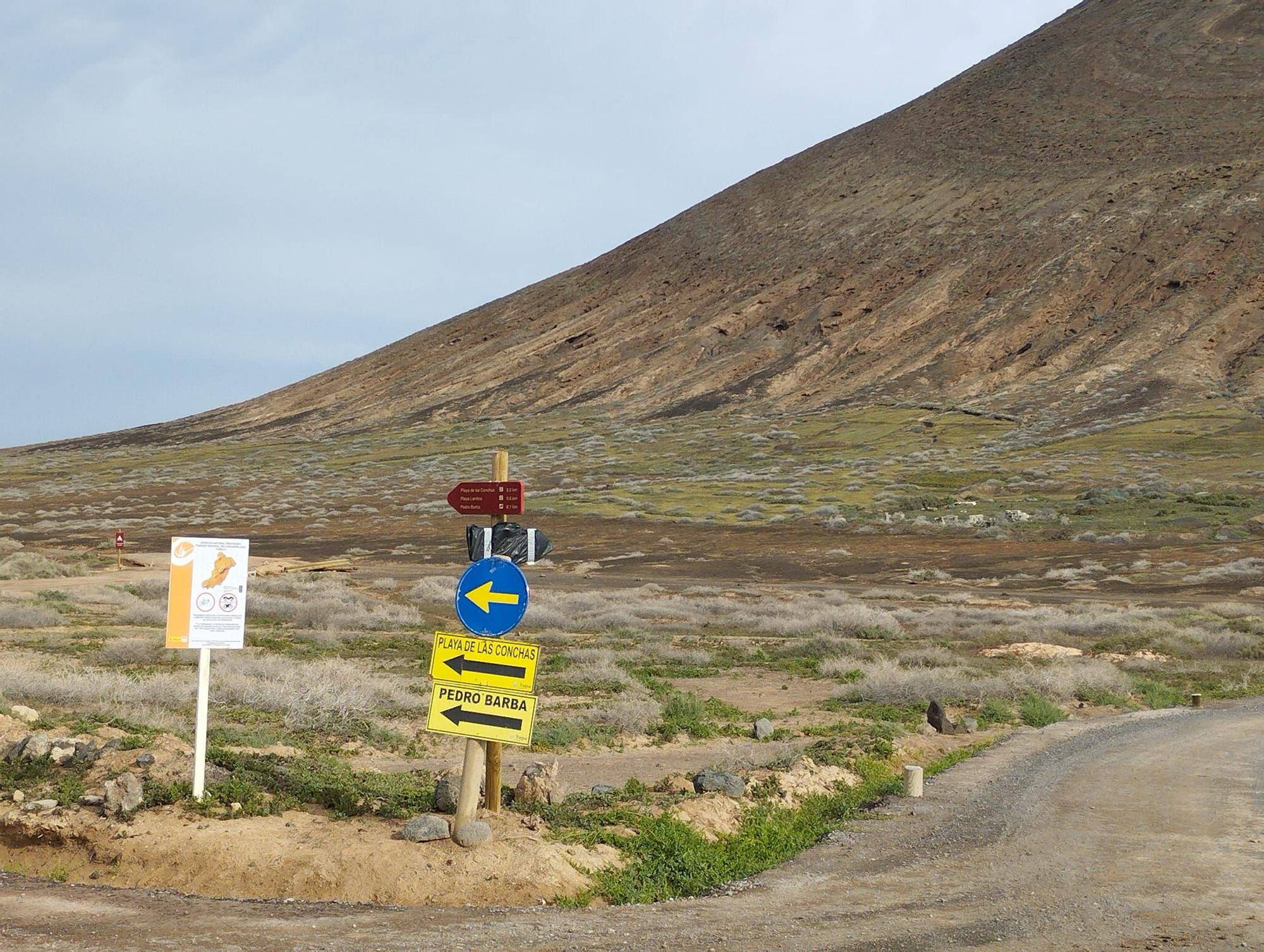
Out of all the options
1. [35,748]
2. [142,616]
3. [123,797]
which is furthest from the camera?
[142,616]

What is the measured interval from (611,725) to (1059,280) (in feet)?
277

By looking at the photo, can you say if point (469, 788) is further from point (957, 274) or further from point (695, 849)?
point (957, 274)

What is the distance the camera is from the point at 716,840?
915cm

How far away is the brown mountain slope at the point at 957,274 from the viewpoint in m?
85.1

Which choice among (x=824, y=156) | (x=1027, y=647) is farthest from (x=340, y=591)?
(x=824, y=156)

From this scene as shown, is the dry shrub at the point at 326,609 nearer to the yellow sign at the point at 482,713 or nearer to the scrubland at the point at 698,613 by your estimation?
the scrubland at the point at 698,613

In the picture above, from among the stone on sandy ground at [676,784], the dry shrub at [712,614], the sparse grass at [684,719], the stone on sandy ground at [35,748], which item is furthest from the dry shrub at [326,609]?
the stone on sandy ground at [676,784]

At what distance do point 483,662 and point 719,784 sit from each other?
3.19 metres

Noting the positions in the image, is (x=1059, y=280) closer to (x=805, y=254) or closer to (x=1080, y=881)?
(x=805, y=254)

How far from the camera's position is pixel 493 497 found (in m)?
8.59

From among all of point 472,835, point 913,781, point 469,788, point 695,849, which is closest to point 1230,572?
point 913,781

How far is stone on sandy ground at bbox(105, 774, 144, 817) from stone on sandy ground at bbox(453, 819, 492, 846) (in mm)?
2510

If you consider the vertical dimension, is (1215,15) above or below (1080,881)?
above

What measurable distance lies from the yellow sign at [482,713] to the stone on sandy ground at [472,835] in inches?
23.8
